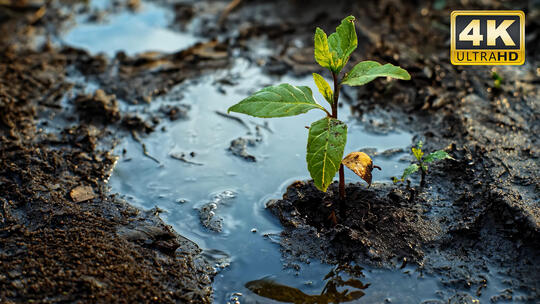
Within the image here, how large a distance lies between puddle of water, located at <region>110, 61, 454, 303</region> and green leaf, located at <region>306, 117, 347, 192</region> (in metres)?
0.49

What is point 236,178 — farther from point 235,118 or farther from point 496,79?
point 496,79

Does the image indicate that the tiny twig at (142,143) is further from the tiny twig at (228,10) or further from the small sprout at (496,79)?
the small sprout at (496,79)

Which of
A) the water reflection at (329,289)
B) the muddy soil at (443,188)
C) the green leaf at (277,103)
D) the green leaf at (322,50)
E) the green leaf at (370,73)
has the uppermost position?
the green leaf at (322,50)

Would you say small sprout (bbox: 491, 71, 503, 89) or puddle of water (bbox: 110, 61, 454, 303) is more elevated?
small sprout (bbox: 491, 71, 503, 89)

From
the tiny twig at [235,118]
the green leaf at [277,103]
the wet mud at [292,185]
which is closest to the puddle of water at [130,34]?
the wet mud at [292,185]

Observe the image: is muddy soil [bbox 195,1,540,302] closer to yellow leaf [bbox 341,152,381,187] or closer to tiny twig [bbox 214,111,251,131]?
yellow leaf [bbox 341,152,381,187]

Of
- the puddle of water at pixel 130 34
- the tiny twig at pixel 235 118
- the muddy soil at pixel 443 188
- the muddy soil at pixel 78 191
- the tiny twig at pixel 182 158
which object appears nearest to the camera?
the muddy soil at pixel 78 191

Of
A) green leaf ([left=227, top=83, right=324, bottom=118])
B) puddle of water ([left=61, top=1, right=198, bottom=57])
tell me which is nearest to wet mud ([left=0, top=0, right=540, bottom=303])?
puddle of water ([left=61, top=1, right=198, bottom=57])

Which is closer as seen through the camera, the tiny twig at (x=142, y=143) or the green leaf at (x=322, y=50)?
the green leaf at (x=322, y=50)

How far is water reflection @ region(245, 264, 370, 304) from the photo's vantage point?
7.88 ft

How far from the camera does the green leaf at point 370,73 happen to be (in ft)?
7.66

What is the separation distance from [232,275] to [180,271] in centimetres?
26

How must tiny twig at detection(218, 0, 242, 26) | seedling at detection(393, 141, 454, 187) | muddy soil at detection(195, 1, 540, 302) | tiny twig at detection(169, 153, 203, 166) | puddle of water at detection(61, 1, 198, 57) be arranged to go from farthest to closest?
tiny twig at detection(218, 0, 242, 26) → puddle of water at detection(61, 1, 198, 57) → tiny twig at detection(169, 153, 203, 166) → seedling at detection(393, 141, 454, 187) → muddy soil at detection(195, 1, 540, 302)

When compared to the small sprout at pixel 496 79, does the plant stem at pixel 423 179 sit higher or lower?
lower
